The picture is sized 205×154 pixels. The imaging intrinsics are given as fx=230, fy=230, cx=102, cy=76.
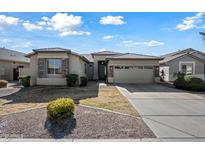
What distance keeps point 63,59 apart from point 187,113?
45.0ft

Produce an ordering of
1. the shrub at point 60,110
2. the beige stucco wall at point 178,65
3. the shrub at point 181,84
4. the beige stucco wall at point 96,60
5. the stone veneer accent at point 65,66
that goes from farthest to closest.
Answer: the beige stucco wall at point 96,60 → the beige stucco wall at point 178,65 → the stone veneer accent at point 65,66 → the shrub at point 181,84 → the shrub at point 60,110

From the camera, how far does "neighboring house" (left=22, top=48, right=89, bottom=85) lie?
20.6 meters

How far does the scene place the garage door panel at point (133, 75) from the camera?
2453cm

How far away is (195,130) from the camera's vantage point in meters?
6.74

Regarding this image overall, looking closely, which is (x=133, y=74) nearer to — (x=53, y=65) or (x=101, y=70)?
(x=53, y=65)

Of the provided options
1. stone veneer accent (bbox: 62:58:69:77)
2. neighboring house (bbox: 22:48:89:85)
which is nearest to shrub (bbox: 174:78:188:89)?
neighboring house (bbox: 22:48:89:85)

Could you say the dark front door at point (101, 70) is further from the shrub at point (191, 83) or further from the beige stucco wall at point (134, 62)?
the shrub at point (191, 83)

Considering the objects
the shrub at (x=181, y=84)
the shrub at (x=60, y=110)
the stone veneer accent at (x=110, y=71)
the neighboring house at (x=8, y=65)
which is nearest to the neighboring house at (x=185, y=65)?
the shrub at (x=181, y=84)

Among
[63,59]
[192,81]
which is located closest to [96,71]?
[63,59]

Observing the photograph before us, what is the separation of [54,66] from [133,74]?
8.58m

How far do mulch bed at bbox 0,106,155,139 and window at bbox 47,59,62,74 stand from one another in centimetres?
1307

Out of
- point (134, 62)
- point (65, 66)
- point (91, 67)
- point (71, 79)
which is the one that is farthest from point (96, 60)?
point (71, 79)

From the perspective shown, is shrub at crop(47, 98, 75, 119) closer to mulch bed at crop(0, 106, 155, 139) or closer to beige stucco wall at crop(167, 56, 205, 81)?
mulch bed at crop(0, 106, 155, 139)
